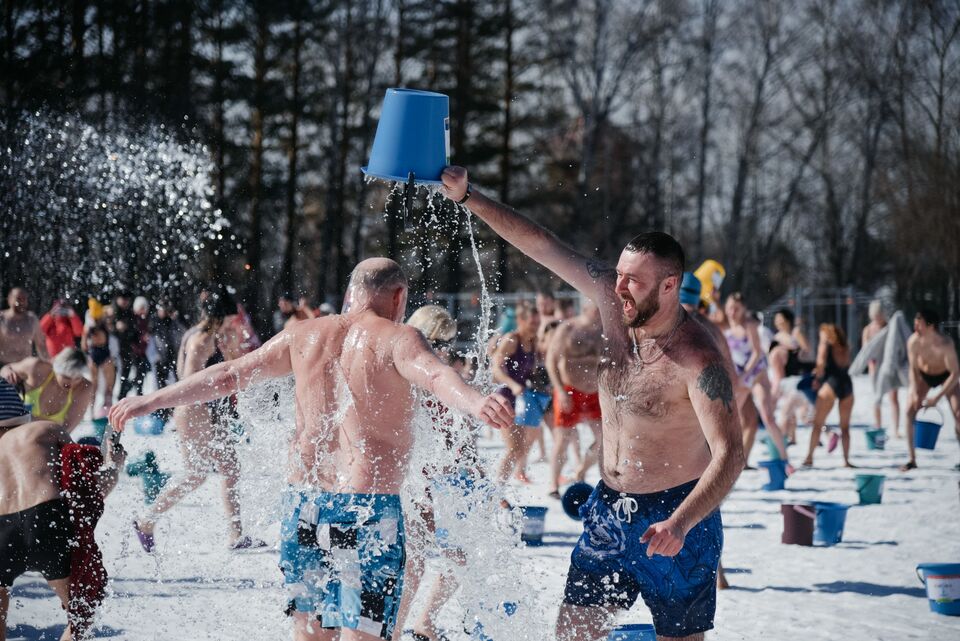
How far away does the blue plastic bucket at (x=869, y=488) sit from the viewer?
8.14 meters

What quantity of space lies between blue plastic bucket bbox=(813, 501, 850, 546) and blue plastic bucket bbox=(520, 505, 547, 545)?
1.97 metres

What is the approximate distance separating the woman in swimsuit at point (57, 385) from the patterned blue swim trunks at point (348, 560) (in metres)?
3.22

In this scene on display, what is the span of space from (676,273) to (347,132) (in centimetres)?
2130

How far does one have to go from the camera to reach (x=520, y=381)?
31.0 feet

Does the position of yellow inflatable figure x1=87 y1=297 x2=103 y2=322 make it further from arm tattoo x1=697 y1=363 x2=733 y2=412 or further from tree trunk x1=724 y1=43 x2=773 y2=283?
tree trunk x1=724 y1=43 x2=773 y2=283

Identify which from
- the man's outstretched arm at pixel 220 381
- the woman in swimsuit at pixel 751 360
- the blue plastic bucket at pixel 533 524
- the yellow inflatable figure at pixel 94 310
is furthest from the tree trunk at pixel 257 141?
the man's outstretched arm at pixel 220 381

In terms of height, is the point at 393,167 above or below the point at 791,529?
above

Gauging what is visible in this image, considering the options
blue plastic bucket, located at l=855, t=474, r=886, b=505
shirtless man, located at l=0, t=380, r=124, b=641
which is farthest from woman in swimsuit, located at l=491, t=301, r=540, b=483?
shirtless man, located at l=0, t=380, r=124, b=641

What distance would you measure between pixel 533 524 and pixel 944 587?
2.46 m

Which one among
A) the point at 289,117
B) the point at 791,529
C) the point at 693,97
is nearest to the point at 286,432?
the point at 791,529

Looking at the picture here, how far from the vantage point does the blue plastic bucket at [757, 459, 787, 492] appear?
900 centimetres

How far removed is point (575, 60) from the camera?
2416 centimetres

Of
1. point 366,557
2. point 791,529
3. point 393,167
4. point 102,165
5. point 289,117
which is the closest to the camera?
point 366,557

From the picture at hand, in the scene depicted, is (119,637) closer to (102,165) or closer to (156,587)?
(156,587)
